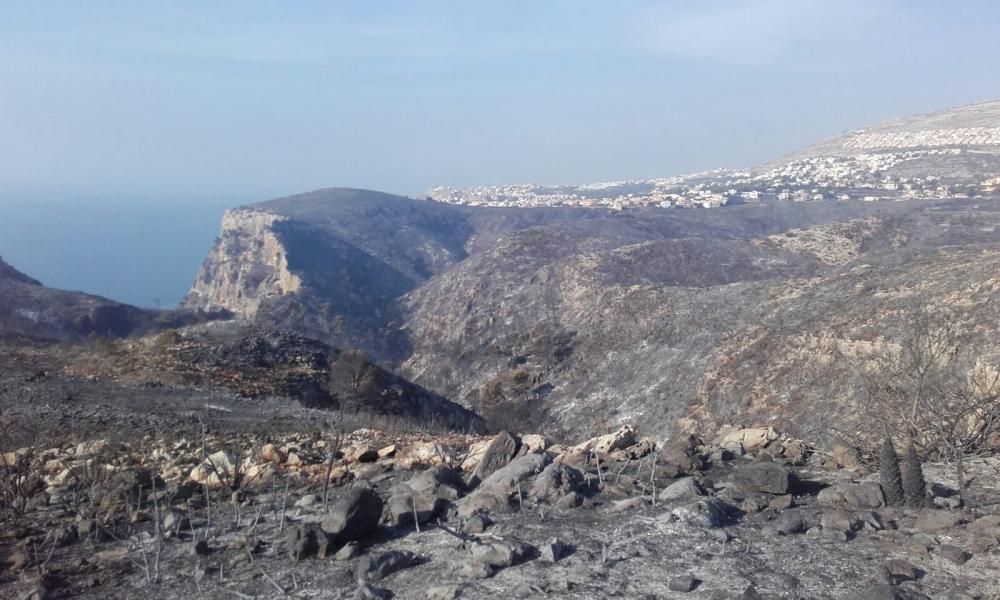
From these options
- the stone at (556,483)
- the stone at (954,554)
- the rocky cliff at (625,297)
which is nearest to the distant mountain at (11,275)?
the rocky cliff at (625,297)

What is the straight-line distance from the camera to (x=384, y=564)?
5.04m

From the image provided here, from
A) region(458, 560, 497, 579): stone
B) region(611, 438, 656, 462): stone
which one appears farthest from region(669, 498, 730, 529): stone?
region(611, 438, 656, 462): stone

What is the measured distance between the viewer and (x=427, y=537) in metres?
5.64

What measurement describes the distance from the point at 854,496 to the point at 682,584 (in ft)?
7.48

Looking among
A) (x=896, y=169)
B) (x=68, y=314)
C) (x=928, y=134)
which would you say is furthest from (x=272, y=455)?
(x=928, y=134)

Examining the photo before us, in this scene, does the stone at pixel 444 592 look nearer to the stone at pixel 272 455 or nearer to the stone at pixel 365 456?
the stone at pixel 365 456

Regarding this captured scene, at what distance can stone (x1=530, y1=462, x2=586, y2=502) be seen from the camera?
251 inches

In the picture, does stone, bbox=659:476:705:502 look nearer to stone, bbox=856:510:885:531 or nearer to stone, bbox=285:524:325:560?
stone, bbox=856:510:885:531

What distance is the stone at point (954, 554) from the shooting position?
182 inches

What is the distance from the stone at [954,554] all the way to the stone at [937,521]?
0.36 m

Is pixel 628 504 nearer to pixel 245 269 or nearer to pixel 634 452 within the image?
pixel 634 452

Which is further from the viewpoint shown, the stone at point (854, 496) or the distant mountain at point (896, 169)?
the distant mountain at point (896, 169)

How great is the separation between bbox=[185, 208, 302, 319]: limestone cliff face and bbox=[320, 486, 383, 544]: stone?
45.4 metres

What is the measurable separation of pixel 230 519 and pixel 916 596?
5691mm
